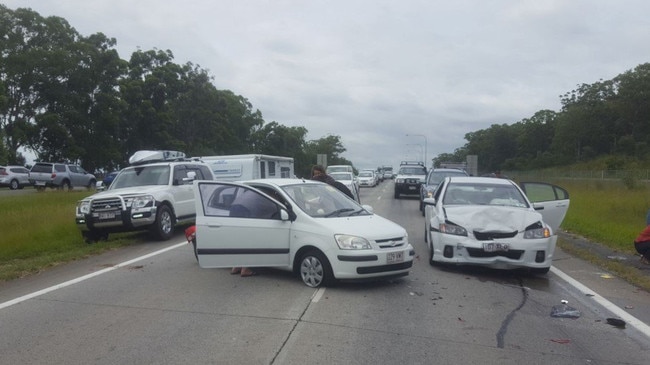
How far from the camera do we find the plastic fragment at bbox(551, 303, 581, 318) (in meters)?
7.09

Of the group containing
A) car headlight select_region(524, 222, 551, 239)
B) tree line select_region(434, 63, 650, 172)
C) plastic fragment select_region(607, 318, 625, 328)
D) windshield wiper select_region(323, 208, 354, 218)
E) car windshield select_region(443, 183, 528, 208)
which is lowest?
plastic fragment select_region(607, 318, 625, 328)

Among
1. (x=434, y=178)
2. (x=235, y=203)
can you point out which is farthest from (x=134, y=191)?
(x=434, y=178)

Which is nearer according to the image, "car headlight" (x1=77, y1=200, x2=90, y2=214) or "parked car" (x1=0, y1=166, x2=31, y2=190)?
"car headlight" (x1=77, y1=200, x2=90, y2=214)

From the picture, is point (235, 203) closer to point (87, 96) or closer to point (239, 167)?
point (239, 167)

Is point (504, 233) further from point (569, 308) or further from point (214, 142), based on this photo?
point (214, 142)

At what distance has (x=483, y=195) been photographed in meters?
10.8

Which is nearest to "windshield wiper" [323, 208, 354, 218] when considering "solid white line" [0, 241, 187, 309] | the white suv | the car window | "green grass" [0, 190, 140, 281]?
the car window

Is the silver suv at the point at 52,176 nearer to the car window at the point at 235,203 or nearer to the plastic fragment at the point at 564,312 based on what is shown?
the car window at the point at 235,203

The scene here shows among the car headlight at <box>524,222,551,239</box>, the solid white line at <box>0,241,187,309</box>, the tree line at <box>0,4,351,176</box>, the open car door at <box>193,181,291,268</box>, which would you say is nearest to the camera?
the solid white line at <box>0,241,187,309</box>

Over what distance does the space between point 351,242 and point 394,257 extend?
0.66 m

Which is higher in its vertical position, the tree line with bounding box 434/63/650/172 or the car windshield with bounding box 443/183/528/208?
the tree line with bounding box 434/63/650/172

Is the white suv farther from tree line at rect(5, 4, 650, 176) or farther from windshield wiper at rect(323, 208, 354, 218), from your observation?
tree line at rect(5, 4, 650, 176)

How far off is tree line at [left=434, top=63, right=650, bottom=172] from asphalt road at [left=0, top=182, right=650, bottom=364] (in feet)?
185

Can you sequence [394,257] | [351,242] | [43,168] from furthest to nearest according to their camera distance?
1. [43,168]
2. [394,257]
3. [351,242]
